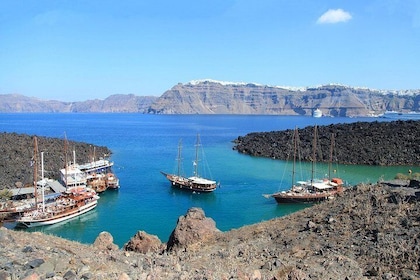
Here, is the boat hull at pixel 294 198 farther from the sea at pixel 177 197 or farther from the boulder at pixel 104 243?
the boulder at pixel 104 243

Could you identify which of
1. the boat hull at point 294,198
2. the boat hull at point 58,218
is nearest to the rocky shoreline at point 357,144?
the boat hull at point 294,198

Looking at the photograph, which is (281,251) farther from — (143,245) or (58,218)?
(58,218)

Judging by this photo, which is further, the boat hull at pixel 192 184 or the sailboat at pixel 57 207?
the boat hull at pixel 192 184

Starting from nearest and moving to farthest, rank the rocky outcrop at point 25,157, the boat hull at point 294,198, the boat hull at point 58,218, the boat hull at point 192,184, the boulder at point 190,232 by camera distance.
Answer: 1. the boulder at point 190,232
2. the boat hull at point 58,218
3. the boat hull at point 294,198
4. the boat hull at point 192,184
5. the rocky outcrop at point 25,157

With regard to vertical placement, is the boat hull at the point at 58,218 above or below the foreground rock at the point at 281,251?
below

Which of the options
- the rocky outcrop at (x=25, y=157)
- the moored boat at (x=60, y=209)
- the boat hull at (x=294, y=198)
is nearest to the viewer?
the moored boat at (x=60, y=209)

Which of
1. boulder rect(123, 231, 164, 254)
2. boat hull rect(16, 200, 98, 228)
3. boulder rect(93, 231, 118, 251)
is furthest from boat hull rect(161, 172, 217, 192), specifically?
boulder rect(93, 231, 118, 251)

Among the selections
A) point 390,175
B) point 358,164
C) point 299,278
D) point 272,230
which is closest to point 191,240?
point 272,230

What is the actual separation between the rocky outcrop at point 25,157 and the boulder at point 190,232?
1078 inches

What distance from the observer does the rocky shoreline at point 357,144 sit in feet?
188

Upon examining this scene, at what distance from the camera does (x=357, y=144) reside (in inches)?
2467

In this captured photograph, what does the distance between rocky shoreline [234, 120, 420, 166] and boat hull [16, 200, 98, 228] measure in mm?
31711

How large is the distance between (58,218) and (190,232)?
17631 mm

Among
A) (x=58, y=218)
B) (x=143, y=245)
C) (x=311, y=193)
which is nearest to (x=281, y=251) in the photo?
(x=143, y=245)
